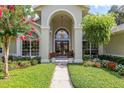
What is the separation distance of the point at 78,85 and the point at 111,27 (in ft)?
37.9

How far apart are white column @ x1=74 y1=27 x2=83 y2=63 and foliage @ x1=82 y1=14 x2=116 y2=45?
72.5 inches

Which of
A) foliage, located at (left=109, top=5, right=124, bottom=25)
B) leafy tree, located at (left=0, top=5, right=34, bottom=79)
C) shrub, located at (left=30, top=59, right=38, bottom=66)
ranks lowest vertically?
shrub, located at (left=30, top=59, right=38, bottom=66)

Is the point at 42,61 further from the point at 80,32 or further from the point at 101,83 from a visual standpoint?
the point at 101,83

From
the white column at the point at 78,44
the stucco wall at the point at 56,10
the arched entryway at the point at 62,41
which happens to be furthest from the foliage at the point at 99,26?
the arched entryway at the point at 62,41

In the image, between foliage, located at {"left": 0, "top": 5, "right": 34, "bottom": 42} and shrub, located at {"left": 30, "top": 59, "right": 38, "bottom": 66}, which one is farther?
shrub, located at {"left": 30, "top": 59, "right": 38, "bottom": 66}

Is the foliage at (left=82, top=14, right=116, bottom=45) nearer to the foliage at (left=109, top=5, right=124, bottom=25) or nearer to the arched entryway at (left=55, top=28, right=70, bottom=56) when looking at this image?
the arched entryway at (left=55, top=28, right=70, bottom=56)

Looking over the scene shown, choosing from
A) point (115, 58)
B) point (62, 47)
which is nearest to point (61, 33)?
point (62, 47)

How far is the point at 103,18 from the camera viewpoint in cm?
2162

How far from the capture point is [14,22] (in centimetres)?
1352

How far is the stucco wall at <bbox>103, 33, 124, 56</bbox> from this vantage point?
893 inches

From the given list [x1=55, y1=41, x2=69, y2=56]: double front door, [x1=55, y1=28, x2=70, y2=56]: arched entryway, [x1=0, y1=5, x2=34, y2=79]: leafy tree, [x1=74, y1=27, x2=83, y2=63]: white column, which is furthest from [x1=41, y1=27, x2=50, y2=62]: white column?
[x1=0, y1=5, x2=34, y2=79]: leafy tree

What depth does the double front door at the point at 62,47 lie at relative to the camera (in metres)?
33.3
